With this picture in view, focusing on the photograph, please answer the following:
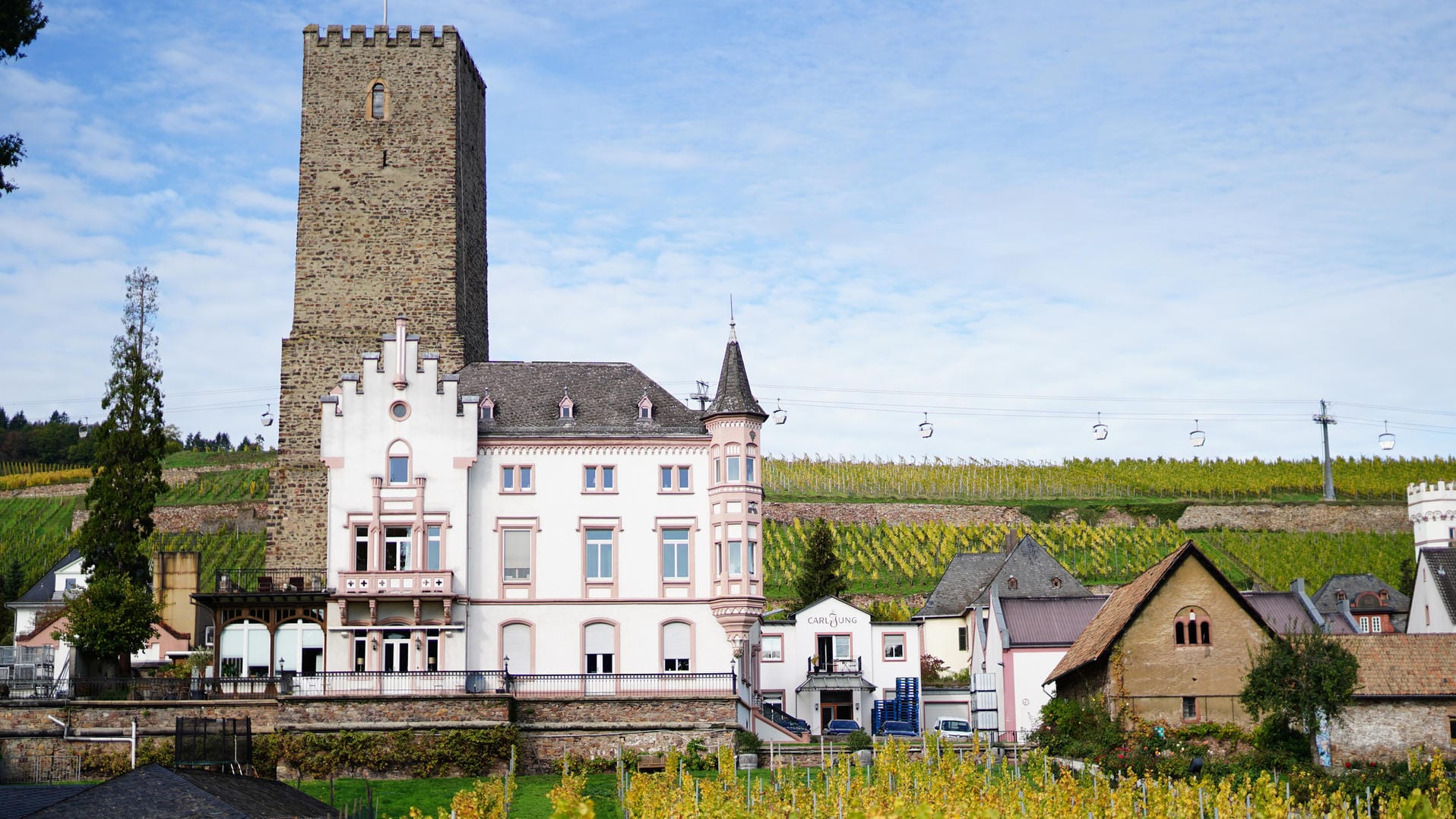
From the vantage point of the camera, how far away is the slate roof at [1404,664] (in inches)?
1624

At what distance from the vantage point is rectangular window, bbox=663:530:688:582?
50781 millimetres

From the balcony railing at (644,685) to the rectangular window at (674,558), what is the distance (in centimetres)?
427

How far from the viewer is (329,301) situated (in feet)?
189

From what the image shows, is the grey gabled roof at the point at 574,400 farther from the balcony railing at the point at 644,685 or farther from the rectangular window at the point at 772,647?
the rectangular window at the point at 772,647

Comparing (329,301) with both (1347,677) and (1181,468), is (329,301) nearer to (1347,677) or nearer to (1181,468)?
(1347,677)

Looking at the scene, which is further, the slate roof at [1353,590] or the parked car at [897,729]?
the slate roof at [1353,590]

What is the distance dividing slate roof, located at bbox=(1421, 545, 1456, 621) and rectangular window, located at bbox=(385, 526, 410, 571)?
142 feet

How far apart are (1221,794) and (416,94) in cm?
4241

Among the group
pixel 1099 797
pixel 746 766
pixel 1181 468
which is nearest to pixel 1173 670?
pixel 746 766

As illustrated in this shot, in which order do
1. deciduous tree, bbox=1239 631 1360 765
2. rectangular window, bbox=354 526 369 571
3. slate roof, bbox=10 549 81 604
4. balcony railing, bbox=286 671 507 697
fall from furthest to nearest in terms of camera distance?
slate roof, bbox=10 549 81 604
rectangular window, bbox=354 526 369 571
balcony railing, bbox=286 671 507 697
deciduous tree, bbox=1239 631 1360 765

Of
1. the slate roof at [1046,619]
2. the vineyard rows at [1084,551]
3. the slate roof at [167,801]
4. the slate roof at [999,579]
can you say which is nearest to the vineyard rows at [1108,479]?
the vineyard rows at [1084,551]

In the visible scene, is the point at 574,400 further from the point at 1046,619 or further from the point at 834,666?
the point at 1046,619

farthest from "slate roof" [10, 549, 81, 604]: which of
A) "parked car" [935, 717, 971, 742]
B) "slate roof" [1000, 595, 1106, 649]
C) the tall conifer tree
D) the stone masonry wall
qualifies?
the stone masonry wall

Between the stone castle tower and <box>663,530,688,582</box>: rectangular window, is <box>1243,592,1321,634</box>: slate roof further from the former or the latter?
the stone castle tower
